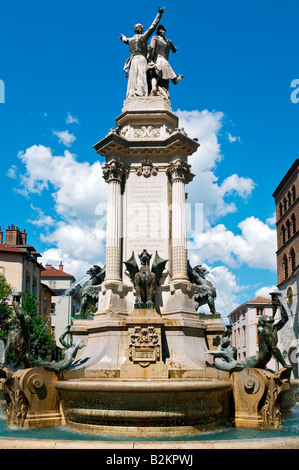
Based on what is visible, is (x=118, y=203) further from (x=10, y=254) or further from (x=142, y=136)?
(x=10, y=254)

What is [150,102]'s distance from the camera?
1828cm

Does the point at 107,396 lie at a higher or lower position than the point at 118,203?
lower

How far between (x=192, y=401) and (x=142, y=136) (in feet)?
34.3

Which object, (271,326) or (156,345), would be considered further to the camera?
(156,345)

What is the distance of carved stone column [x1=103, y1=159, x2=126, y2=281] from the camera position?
16.1 metres

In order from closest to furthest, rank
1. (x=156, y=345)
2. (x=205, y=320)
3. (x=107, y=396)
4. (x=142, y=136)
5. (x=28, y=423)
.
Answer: (x=107, y=396)
(x=28, y=423)
(x=156, y=345)
(x=205, y=320)
(x=142, y=136)

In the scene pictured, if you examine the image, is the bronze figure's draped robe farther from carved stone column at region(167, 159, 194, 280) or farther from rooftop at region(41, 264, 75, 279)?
rooftop at region(41, 264, 75, 279)

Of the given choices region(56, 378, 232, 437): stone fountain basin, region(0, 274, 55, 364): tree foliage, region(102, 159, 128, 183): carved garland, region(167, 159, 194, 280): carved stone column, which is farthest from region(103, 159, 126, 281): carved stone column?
region(0, 274, 55, 364): tree foliage

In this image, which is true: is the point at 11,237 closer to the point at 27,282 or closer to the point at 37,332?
the point at 27,282

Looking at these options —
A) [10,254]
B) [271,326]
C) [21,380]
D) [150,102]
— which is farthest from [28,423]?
[10,254]

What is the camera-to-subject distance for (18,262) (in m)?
53.9

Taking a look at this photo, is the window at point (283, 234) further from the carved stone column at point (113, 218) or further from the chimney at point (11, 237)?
the carved stone column at point (113, 218)

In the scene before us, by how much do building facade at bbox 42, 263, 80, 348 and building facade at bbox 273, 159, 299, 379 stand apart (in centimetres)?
2851

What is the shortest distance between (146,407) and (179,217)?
7.54 m
